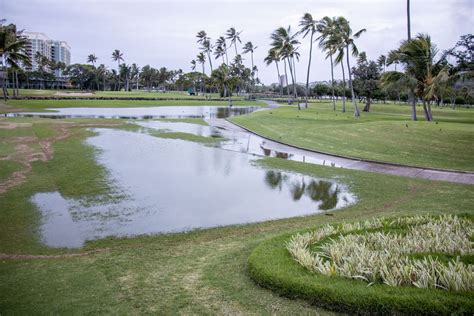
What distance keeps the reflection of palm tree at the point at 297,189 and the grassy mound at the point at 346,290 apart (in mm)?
7350

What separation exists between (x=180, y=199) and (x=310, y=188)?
5.67 meters

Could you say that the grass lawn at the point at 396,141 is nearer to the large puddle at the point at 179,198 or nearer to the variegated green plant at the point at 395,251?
the large puddle at the point at 179,198

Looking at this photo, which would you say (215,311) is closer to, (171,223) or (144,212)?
(171,223)

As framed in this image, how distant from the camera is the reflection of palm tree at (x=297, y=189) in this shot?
1568 centimetres

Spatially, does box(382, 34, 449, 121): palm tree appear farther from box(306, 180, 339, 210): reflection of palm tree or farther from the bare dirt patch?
the bare dirt patch

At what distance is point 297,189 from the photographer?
55.0ft

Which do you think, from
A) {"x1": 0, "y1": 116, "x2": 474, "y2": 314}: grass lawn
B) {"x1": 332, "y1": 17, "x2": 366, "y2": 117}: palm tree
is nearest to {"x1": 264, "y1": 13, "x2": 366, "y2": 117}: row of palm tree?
{"x1": 332, "y1": 17, "x2": 366, "y2": 117}: palm tree

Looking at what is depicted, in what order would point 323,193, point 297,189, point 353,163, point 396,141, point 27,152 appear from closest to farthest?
point 323,193 → point 297,189 → point 353,163 → point 27,152 → point 396,141

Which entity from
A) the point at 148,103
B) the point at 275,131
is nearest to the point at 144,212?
the point at 275,131

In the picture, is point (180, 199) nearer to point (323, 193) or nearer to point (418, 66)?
point (323, 193)

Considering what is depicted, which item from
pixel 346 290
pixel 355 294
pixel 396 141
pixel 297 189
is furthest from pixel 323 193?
pixel 396 141

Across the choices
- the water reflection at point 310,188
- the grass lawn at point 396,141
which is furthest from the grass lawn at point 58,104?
the water reflection at point 310,188

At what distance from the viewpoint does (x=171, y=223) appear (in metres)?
12.1

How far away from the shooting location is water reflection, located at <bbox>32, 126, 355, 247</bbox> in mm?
11883
